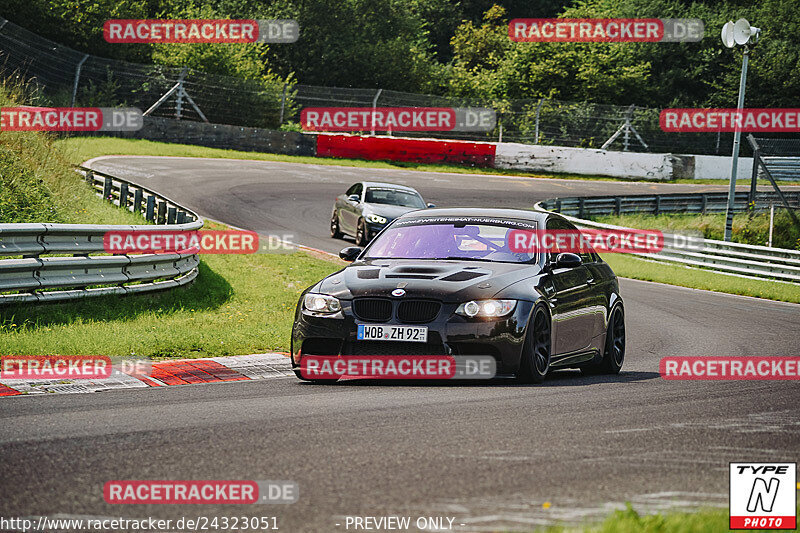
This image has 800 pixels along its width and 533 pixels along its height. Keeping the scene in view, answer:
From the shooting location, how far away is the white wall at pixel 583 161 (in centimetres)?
4209

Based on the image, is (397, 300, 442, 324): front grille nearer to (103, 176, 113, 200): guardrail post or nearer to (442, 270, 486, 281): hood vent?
(442, 270, 486, 281): hood vent

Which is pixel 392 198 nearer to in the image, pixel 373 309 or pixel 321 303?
pixel 321 303

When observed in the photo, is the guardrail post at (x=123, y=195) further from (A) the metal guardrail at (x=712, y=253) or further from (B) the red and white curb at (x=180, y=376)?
(A) the metal guardrail at (x=712, y=253)

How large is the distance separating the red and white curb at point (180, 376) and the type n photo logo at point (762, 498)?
5.15 metres

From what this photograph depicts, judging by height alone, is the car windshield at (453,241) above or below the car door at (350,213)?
above

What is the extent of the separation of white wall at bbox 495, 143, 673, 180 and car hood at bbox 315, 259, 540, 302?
33.3m

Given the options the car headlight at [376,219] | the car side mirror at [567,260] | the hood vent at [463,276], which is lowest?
the car headlight at [376,219]

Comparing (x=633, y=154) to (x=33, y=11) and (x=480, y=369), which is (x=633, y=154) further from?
(x=480, y=369)

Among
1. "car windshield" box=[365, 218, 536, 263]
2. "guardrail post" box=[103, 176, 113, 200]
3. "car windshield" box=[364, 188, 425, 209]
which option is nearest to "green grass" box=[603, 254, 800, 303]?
"car windshield" box=[364, 188, 425, 209]

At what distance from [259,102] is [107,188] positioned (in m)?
21.2

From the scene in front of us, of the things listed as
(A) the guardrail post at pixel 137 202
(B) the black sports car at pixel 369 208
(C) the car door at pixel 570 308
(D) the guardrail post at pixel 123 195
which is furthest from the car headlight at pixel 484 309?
(D) the guardrail post at pixel 123 195

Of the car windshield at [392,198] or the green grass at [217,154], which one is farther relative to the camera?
the green grass at [217,154]

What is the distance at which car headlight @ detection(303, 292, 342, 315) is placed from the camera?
841cm

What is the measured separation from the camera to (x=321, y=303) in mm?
8508
